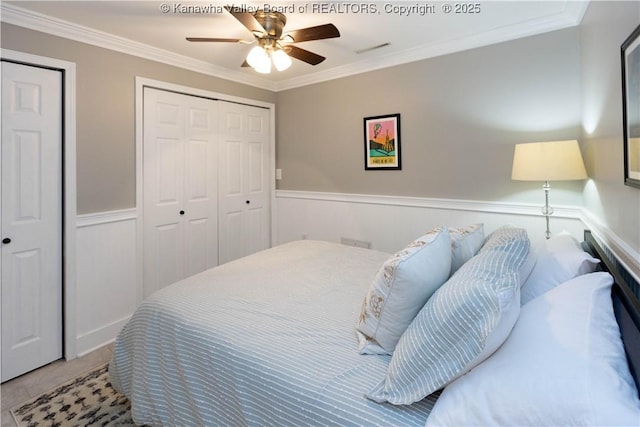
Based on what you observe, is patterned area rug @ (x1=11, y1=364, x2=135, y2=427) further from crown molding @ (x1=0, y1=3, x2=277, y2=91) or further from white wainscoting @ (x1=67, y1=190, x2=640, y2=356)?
crown molding @ (x1=0, y1=3, x2=277, y2=91)

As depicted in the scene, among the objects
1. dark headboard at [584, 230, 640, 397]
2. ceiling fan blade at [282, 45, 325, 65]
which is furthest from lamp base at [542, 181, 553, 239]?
ceiling fan blade at [282, 45, 325, 65]

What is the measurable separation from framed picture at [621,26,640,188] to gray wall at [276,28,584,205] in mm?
1281

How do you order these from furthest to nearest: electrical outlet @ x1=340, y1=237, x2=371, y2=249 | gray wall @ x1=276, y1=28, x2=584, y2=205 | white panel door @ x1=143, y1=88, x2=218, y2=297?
electrical outlet @ x1=340, y1=237, x2=371, y2=249
white panel door @ x1=143, y1=88, x2=218, y2=297
gray wall @ x1=276, y1=28, x2=584, y2=205

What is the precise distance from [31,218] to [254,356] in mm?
2133

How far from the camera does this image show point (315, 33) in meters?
2.07

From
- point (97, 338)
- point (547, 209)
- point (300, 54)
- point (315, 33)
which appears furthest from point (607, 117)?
point (97, 338)

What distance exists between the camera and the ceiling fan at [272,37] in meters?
2.04

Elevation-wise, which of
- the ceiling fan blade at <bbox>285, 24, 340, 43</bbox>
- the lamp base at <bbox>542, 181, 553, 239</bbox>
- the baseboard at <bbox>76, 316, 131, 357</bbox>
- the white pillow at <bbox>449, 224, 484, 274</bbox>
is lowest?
the baseboard at <bbox>76, 316, 131, 357</bbox>

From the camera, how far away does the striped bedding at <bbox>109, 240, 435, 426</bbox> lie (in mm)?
Answer: 1081

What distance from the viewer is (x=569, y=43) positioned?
95.0 inches

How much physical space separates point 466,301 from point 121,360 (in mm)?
1762

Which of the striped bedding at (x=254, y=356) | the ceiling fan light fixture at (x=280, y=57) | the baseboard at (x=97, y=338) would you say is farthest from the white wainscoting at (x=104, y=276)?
the ceiling fan light fixture at (x=280, y=57)

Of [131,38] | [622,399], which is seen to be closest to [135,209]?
[131,38]

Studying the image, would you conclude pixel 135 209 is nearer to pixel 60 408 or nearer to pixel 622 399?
pixel 60 408
